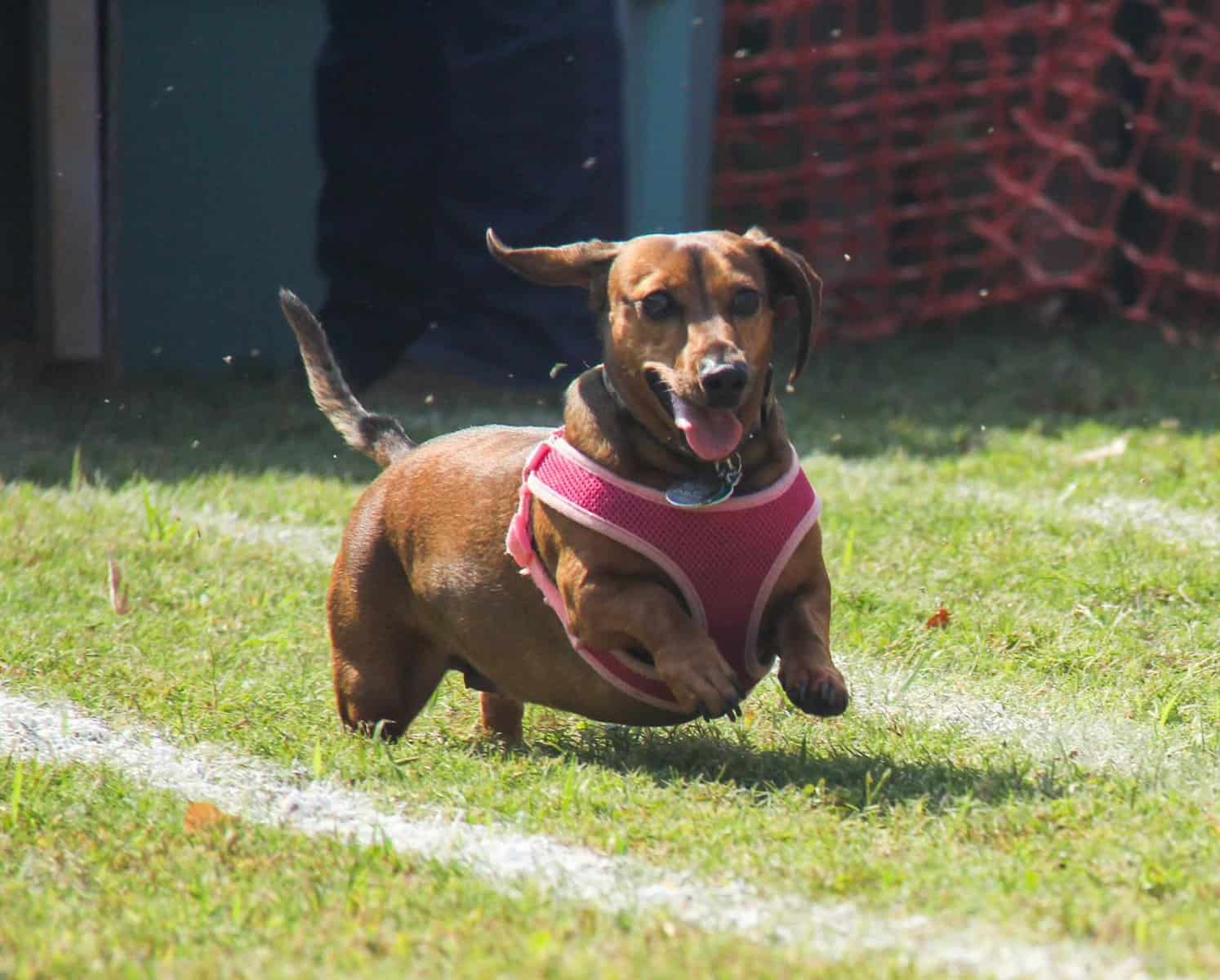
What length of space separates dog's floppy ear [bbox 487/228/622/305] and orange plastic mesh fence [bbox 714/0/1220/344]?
6275 mm

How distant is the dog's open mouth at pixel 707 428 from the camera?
10.8 feet

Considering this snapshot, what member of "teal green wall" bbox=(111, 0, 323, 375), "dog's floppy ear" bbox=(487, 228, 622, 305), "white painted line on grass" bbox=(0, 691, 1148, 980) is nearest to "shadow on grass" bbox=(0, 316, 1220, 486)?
"teal green wall" bbox=(111, 0, 323, 375)

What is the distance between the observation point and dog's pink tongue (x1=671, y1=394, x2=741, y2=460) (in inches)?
129

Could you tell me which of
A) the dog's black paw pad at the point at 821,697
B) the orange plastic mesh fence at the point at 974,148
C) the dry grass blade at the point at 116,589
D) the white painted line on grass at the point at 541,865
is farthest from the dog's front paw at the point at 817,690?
the orange plastic mesh fence at the point at 974,148

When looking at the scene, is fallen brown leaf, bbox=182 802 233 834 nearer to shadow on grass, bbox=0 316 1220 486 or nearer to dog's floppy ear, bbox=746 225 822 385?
dog's floppy ear, bbox=746 225 822 385

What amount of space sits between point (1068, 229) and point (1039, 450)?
349 centimetres

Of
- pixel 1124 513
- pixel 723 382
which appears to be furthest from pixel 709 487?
pixel 1124 513

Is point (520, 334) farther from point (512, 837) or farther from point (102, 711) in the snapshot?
point (512, 837)

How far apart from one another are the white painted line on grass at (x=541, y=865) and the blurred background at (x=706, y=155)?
424 centimetres

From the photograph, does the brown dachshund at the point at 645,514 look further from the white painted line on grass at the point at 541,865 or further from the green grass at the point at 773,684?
the white painted line on grass at the point at 541,865

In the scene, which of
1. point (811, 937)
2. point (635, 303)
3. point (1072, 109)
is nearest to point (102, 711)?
point (635, 303)

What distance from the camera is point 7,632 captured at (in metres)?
4.65

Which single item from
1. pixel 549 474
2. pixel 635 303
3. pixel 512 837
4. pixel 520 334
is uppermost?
pixel 635 303

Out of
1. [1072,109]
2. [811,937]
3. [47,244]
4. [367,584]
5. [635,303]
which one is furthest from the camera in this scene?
[1072,109]
